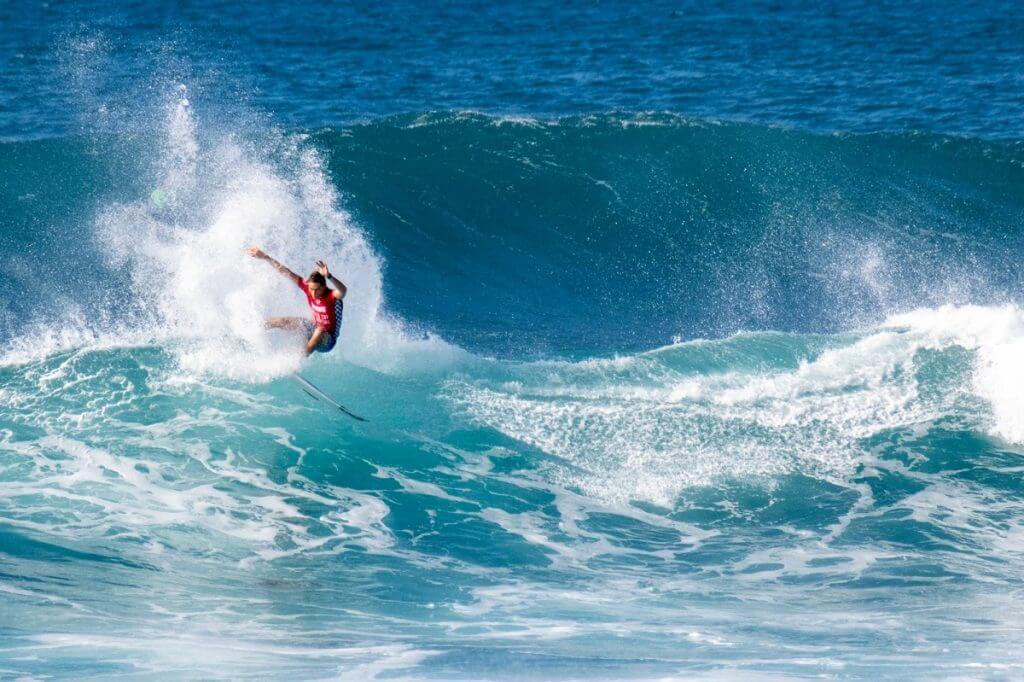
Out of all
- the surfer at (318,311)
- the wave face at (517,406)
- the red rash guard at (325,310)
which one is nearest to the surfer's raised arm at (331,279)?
the surfer at (318,311)

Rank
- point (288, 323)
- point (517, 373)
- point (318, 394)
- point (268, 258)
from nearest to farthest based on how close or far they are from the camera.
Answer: point (268, 258) → point (288, 323) → point (318, 394) → point (517, 373)

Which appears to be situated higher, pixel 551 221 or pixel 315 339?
pixel 551 221

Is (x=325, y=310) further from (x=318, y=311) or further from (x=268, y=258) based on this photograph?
(x=268, y=258)

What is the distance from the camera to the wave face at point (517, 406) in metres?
12.1

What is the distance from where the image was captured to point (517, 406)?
54.0 ft

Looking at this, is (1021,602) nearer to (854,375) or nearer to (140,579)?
(854,375)

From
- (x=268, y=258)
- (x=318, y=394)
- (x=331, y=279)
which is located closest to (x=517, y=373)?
(x=318, y=394)

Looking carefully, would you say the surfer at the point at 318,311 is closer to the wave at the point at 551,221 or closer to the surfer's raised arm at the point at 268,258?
the surfer's raised arm at the point at 268,258

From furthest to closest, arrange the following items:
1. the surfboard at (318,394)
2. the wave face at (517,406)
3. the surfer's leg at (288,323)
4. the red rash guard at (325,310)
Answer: the surfboard at (318,394) → the surfer's leg at (288,323) → the red rash guard at (325,310) → the wave face at (517,406)

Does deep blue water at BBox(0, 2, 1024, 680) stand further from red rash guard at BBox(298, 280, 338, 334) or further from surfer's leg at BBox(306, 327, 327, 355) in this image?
red rash guard at BBox(298, 280, 338, 334)

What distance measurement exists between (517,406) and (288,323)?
3270 mm

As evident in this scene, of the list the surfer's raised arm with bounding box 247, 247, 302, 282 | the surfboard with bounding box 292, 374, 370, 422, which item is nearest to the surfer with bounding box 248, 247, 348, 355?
the surfer's raised arm with bounding box 247, 247, 302, 282

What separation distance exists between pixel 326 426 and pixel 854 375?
7209 millimetres

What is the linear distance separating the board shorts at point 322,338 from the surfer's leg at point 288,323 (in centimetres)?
5
